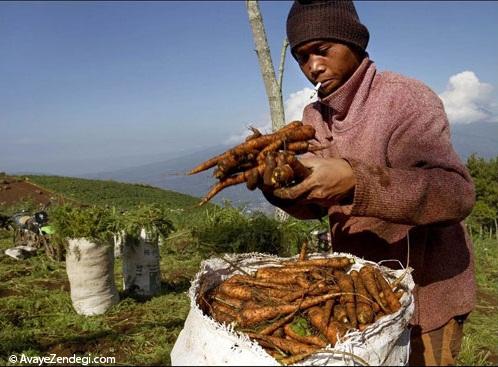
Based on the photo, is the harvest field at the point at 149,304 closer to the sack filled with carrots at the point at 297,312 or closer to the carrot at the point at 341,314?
the sack filled with carrots at the point at 297,312

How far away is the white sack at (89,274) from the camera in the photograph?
497 cm

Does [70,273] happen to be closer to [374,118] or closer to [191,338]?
[191,338]

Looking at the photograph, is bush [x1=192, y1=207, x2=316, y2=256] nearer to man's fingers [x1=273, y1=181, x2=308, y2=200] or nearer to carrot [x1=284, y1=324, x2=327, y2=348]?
carrot [x1=284, y1=324, x2=327, y2=348]

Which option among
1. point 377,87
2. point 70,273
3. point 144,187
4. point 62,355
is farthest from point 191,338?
point 144,187

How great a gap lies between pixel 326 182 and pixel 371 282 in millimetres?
719

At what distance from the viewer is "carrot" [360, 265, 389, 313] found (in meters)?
1.88

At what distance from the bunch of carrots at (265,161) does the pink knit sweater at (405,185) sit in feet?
0.67

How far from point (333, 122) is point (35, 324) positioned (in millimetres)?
4315

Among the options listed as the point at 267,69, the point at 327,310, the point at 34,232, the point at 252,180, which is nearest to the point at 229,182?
the point at 252,180

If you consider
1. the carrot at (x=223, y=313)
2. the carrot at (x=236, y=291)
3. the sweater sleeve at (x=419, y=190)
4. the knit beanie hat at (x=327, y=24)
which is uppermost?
the knit beanie hat at (x=327, y=24)

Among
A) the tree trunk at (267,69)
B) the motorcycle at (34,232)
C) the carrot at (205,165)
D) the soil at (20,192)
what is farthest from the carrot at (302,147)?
the soil at (20,192)

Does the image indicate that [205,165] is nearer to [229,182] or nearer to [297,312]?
[229,182]

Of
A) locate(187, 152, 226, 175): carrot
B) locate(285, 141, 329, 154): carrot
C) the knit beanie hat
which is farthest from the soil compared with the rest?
the knit beanie hat

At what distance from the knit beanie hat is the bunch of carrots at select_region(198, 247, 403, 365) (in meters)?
1.13
